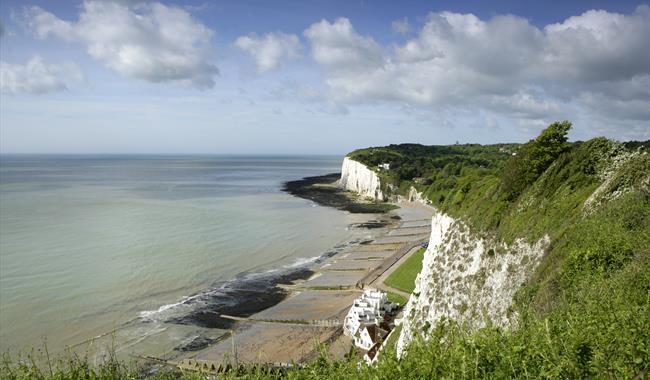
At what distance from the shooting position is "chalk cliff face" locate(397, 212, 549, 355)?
16.8 metres

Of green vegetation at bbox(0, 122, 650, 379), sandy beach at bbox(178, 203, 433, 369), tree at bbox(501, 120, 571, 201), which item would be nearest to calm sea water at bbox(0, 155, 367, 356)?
sandy beach at bbox(178, 203, 433, 369)

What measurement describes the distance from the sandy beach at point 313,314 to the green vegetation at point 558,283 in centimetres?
272

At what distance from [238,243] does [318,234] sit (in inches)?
528

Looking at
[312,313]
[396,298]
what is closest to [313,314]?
[312,313]

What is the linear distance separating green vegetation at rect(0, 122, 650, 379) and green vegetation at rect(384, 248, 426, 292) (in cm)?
1288

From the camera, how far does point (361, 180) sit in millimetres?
118938

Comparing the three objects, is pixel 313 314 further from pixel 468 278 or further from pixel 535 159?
pixel 535 159

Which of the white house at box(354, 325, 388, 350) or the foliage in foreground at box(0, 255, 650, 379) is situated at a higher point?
the foliage in foreground at box(0, 255, 650, 379)

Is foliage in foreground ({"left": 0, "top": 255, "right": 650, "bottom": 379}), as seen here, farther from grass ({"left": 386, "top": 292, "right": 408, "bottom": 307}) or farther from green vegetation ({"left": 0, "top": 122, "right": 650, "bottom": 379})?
grass ({"left": 386, "top": 292, "right": 408, "bottom": 307})

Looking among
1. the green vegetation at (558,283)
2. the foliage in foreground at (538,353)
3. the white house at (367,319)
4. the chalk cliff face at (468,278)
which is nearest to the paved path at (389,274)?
the white house at (367,319)

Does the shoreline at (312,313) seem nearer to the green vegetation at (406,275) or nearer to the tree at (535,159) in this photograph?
the green vegetation at (406,275)

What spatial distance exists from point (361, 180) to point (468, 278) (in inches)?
3904

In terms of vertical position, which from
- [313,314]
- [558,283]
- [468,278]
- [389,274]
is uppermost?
[558,283]

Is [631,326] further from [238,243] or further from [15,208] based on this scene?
[15,208]
